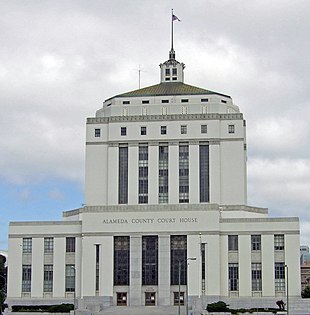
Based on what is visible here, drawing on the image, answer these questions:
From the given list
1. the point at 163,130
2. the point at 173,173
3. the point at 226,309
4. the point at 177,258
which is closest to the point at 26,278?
the point at 177,258

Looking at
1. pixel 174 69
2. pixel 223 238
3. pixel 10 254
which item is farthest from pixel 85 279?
pixel 174 69

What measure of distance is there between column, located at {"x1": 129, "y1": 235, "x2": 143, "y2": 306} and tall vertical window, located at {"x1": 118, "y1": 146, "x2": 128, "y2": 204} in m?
10.9

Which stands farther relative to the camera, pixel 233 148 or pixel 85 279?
pixel 233 148

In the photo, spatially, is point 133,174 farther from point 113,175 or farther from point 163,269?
point 163,269

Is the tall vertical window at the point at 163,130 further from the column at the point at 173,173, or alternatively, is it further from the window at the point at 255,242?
the window at the point at 255,242

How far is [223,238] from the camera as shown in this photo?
111688 millimetres

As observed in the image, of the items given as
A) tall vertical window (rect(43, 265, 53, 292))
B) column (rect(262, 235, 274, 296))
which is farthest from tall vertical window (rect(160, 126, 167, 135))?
tall vertical window (rect(43, 265, 53, 292))

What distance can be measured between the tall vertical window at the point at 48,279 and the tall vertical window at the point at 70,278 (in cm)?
220

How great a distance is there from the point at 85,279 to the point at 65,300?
410 centimetres

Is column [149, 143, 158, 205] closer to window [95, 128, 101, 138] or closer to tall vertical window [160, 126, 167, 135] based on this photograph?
tall vertical window [160, 126, 167, 135]

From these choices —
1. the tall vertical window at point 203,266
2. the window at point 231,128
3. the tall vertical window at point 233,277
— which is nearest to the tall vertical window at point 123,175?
the window at point 231,128

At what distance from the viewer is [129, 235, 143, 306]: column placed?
4363 inches

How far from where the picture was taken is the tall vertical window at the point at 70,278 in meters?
113

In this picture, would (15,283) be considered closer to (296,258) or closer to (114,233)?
(114,233)
